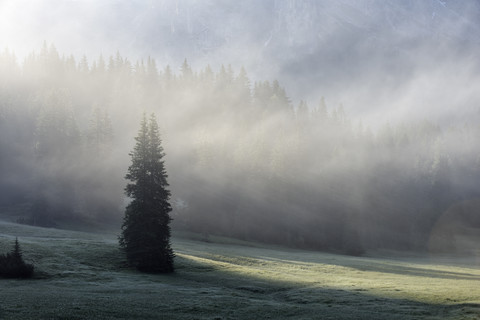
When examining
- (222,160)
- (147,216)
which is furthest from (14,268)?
(222,160)

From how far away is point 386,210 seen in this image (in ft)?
414

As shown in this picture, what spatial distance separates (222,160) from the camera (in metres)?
111

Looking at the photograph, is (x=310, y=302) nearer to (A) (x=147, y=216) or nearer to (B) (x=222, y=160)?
(A) (x=147, y=216)

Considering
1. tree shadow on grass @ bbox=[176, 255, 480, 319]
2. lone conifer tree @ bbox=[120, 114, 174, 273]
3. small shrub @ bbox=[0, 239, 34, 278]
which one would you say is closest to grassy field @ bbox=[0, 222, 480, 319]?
tree shadow on grass @ bbox=[176, 255, 480, 319]

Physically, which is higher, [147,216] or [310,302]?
[147,216]

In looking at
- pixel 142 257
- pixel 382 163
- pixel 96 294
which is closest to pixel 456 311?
pixel 96 294

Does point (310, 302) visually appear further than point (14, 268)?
No

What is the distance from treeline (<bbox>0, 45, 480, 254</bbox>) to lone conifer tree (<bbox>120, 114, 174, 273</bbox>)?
4715cm

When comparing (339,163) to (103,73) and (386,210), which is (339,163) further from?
(103,73)

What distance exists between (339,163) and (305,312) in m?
102

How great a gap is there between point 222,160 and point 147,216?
222ft

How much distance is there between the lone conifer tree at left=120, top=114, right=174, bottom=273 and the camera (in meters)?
41.5

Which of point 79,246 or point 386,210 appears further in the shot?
point 386,210

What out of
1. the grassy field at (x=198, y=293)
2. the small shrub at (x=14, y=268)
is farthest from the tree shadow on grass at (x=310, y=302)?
the small shrub at (x=14, y=268)
